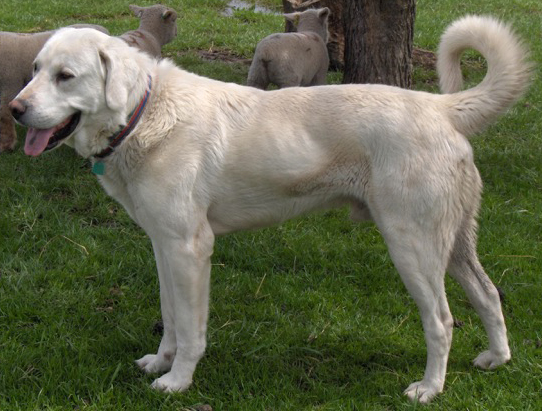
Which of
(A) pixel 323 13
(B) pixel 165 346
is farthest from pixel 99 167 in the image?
(A) pixel 323 13

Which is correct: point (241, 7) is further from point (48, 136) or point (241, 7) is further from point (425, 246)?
point (425, 246)

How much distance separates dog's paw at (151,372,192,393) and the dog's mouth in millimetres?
1235

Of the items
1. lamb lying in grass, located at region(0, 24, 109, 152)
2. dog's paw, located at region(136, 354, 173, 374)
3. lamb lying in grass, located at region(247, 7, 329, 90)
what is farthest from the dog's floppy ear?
lamb lying in grass, located at region(247, 7, 329, 90)

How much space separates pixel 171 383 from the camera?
3523mm

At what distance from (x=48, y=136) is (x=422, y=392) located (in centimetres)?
211

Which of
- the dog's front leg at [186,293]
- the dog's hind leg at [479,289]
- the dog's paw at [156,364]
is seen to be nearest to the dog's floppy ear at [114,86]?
the dog's front leg at [186,293]

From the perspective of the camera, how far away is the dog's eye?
3201mm

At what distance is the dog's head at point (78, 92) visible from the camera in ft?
10.4

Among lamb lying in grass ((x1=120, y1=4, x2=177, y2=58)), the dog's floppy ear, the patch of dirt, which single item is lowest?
the patch of dirt

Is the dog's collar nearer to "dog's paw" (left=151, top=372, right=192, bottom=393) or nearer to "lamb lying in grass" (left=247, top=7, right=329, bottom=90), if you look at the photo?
"dog's paw" (left=151, top=372, right=192, bottom=393)

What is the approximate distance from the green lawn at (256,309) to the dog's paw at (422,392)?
0.16 feet

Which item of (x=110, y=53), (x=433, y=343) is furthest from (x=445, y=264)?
(x=110, y=53)

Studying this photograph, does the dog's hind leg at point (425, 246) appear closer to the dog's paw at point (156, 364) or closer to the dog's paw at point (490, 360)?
the dog's paw at point (490, 360)

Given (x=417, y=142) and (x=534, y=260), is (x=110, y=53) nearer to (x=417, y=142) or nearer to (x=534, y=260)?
(x=417, y=142)
